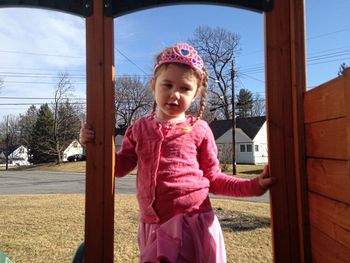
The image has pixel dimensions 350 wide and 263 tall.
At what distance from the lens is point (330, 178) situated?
1571 millimetres

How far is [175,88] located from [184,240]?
0.72 metres

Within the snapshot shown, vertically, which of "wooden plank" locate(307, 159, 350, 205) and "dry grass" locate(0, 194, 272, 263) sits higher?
"wooden plank" locate(307, 159, 350, 205)

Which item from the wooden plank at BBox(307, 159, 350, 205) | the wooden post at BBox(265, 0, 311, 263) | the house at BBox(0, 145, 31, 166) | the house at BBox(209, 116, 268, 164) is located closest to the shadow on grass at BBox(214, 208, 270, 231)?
the wooden post at BBox(265, 0, 311, 263)

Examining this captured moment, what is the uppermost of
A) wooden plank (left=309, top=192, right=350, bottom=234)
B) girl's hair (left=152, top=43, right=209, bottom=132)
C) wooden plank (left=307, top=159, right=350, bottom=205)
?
girl's hair (left=152, top=43, right=209, bottom=132)

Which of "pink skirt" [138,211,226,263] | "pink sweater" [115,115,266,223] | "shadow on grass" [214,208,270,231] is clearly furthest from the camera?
"shadow on grass" [214,208,270,231]

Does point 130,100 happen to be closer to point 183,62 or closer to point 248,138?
point 183,62

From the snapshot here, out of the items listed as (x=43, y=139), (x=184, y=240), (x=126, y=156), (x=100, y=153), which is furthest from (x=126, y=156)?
(x=43, y=139)

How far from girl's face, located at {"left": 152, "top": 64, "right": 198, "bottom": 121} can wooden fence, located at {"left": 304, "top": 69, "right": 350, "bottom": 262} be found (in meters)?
0.59

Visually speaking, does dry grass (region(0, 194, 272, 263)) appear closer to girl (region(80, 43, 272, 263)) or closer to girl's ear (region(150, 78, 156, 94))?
girl (region(80, 43, 272, 263))

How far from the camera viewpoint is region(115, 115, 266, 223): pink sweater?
179 cm

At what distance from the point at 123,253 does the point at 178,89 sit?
2827mm

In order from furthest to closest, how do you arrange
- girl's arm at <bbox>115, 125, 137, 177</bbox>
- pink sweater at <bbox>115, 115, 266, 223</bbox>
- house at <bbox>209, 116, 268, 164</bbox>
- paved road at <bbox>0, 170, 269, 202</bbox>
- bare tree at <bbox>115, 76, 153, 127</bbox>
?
house at <bbox>209, 116, 268, 164</bbox> < paved road at <bbox>0, 170, 269, 202</bbox> < bare tree at <bbox>115, 76, 153, 127</bbox> < girl's arm at <bbox>115, 125, 137, 177</bbox> < pink sweater at <bbox>115, 115, 266, 223</bbox>

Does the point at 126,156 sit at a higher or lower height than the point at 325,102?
lower

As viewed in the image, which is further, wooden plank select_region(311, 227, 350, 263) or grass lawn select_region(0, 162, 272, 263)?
grass lawn select_region(0, 162, 272, 263)
